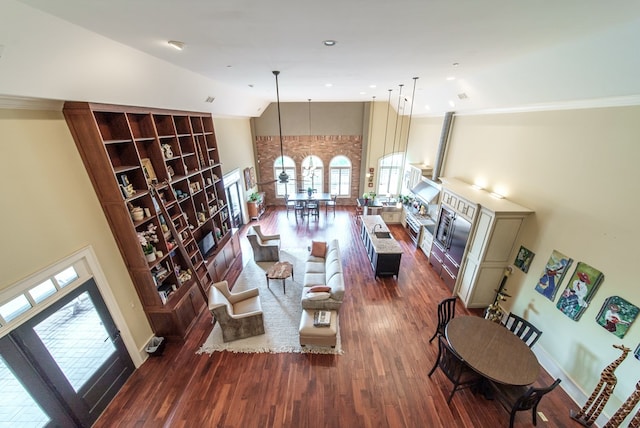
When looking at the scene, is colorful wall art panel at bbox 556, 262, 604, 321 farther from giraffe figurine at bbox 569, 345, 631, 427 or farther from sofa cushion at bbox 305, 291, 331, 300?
sofa cushion at bbox 305, 291, 331, 300

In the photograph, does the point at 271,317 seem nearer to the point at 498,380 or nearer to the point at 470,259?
the point at 498,380

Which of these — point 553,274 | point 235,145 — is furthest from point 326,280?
point 235,145

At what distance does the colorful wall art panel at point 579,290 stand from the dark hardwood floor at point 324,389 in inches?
50.5

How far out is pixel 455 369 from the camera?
3229 millimetres

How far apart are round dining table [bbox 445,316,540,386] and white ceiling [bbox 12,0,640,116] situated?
3.47 metres

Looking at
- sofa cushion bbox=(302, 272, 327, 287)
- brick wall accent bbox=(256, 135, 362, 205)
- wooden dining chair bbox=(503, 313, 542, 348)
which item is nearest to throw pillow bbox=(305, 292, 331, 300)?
sofa cushion bbox=(302, 272, 327, 287)

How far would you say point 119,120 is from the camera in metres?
3.45

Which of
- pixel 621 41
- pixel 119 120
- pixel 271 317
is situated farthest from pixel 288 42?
pixel 271 317

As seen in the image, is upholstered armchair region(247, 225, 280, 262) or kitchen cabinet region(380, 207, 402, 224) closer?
upholstered armchair region(247, 225, 280, 262)

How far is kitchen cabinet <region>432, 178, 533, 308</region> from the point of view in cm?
424

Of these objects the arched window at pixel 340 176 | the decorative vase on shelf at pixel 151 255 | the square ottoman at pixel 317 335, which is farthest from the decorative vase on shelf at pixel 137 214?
the arched window at pixel 340 176

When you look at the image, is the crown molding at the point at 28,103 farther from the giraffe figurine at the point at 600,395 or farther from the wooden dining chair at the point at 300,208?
the wooden dining chair at the point at 300,208

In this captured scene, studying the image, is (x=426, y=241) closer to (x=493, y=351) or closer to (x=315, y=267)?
(x=315, y=267)

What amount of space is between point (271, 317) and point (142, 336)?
2266 millimetres
